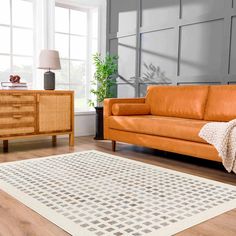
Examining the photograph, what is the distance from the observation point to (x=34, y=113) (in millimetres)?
3598

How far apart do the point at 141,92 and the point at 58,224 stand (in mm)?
3204

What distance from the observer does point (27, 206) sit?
6.17ft

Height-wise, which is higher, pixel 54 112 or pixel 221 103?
pixel 221 103

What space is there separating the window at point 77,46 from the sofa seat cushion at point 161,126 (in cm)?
141

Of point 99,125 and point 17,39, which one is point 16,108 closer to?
point 17,39

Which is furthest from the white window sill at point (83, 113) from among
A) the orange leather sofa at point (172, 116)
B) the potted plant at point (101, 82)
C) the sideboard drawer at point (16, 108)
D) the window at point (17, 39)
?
the sideboard drawer at point (16, 108)

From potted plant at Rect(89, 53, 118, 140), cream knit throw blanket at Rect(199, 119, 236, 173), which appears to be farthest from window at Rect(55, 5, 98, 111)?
cream knit throw blanket at Rect(199, 119, 236, 173)

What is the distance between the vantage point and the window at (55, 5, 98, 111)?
4.61 meters

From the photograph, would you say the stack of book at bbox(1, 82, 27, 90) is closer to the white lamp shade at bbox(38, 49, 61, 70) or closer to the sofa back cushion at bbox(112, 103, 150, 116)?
the white lamp shade at bbox(38, 49, 61, 70)

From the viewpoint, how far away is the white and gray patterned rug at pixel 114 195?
1.63 meters

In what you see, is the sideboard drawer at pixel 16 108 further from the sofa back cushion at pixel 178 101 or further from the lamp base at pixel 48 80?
the sofa back cushion at pixel 178 101

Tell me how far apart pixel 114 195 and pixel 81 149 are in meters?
1.69

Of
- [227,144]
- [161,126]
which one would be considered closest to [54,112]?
[161,126]

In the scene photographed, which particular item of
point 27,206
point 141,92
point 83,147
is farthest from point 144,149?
point 27,206
